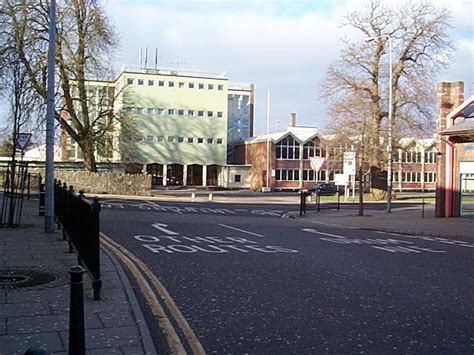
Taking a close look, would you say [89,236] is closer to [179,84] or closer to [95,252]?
[95,252]

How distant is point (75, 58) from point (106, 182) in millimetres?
10449

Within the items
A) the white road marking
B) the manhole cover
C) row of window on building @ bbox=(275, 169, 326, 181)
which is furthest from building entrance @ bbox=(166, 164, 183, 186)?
the manhole cover

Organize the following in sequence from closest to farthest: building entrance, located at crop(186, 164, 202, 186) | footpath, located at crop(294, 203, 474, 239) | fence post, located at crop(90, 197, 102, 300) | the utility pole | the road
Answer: the road, fence post, located at crop(90, 197, 102, 300), the utility pole, footpath, located at crop(294, 203, 474, 239), building entrance, located at crop(186, 164, 202, 186)

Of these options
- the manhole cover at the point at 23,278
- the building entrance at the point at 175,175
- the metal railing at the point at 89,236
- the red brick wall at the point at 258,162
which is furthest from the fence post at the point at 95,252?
the building entrance at the point at 175,175

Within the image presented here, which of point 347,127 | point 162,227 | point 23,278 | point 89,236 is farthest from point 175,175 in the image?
point 89,236

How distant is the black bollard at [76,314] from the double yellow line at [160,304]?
119 cm

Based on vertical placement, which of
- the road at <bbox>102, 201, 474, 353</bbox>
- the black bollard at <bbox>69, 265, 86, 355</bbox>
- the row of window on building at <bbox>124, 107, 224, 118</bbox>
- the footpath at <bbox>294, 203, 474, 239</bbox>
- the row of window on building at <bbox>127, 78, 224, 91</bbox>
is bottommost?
the footpath at <bbox>294, 203, 474, 239</bbox>

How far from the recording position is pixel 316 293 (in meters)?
8.41

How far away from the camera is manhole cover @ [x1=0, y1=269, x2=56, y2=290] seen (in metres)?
8.24

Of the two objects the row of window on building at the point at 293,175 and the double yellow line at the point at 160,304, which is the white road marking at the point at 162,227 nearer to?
the double yellow line at the point at 160,304

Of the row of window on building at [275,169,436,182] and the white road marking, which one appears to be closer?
the white road marking

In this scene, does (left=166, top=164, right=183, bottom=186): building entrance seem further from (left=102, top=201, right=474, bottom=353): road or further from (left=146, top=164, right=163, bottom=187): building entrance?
(left=102, top=201, right=474, bottom=353): road

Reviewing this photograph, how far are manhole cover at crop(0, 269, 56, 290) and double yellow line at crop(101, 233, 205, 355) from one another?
4.56ft

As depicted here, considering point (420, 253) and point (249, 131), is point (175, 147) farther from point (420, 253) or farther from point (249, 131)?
point (420, 253)
